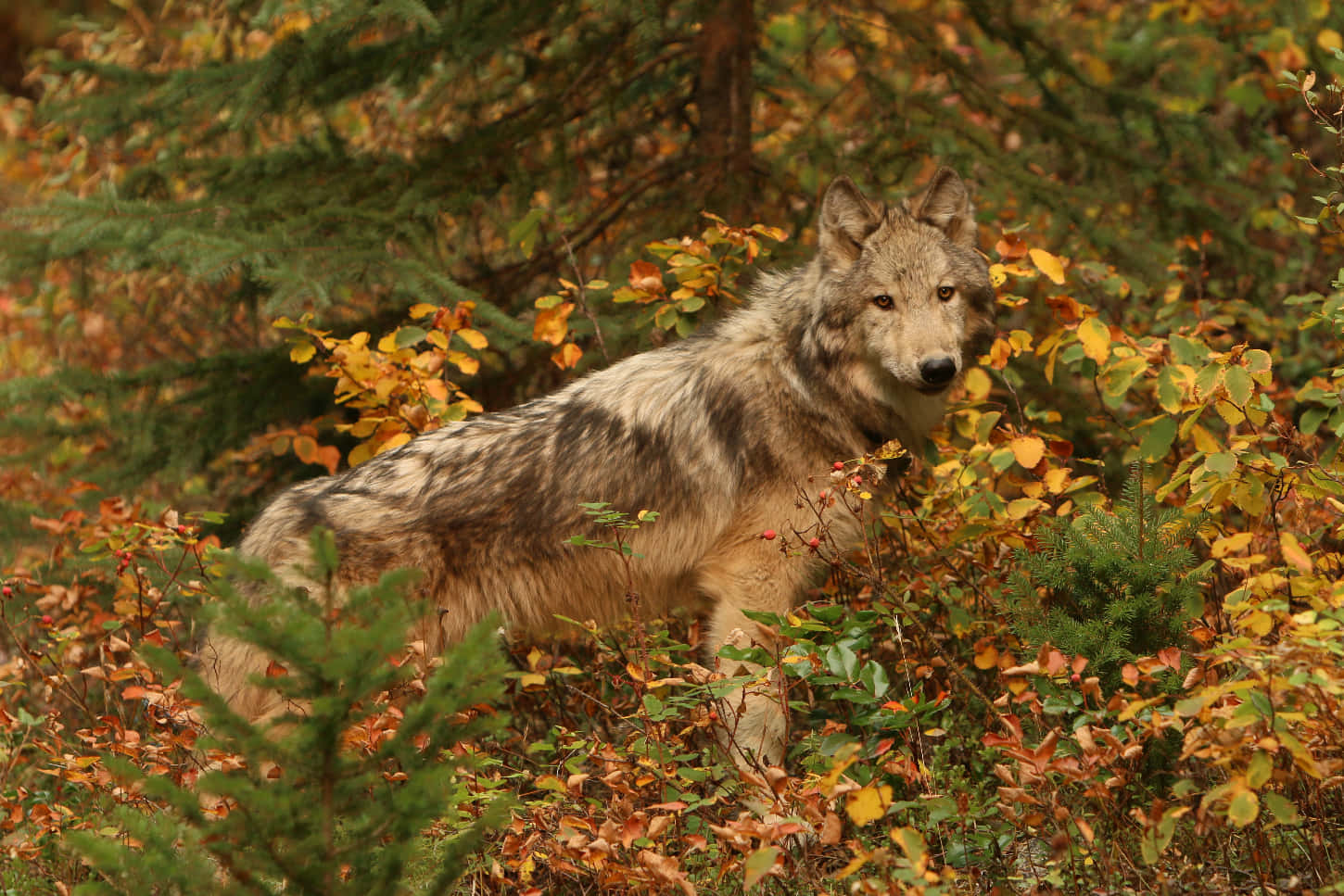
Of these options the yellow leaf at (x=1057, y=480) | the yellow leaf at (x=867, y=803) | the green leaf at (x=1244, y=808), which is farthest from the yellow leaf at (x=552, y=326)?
the green leaf at (x=1244, y=808)

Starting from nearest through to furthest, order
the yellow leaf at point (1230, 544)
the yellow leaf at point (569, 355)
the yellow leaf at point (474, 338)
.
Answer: the yellow leaf at point (1230, 544)
the yellow leaf at point (474, 338)
the yellow leaf at point (569, 355)

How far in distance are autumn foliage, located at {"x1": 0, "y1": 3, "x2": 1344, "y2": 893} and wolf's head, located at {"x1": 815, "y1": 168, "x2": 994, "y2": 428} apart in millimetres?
201

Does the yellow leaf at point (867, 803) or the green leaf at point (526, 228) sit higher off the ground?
the green leaf at point (526, 228)

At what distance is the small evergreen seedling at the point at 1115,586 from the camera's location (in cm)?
374

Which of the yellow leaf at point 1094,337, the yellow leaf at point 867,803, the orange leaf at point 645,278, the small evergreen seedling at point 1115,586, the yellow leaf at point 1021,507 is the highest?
the orange leaf at point 645,278

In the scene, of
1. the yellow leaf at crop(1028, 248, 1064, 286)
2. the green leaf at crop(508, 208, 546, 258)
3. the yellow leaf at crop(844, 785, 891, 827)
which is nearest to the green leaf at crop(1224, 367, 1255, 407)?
the yellow leaf at crop(1028, 248, 1064, 286)

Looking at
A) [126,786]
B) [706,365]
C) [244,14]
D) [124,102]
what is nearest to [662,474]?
[706,365]

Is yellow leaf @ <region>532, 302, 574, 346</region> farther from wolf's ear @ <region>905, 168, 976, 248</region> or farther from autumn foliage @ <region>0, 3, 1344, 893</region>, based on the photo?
wolf's ear @ <region>905, 168, 976, 248</region>

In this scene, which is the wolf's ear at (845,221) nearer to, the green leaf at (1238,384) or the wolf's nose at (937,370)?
the wolf's nose at (937,370)

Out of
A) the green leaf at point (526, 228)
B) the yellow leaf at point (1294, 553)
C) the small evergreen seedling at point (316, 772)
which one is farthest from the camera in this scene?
the green leaf at point (526, 228)

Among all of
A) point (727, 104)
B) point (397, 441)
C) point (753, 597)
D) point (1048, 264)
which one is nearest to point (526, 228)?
point (397, 441)

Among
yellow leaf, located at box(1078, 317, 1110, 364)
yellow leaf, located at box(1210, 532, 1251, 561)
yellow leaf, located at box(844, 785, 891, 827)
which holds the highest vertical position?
yellow leaf, located at box(1078, 317, 1110, 364)

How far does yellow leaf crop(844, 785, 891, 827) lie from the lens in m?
2.80

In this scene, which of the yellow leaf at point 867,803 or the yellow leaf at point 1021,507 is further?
the yellow leaf at point 1021,507
